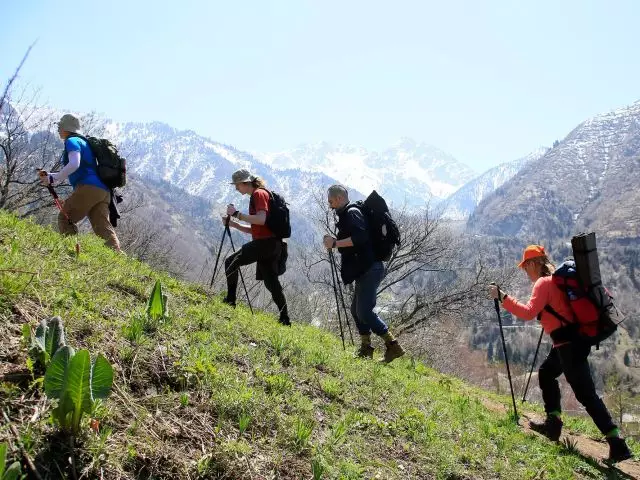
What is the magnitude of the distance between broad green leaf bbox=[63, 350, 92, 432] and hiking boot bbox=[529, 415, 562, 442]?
627 cm

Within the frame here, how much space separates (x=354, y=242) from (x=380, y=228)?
59 cm

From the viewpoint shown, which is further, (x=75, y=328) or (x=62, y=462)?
(x=75, y=328)

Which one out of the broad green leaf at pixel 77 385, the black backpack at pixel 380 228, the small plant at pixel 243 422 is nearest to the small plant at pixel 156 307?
the small plant at pixel 243 422

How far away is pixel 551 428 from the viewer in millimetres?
6488

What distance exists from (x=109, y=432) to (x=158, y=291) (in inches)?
75.0

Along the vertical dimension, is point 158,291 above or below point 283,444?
above

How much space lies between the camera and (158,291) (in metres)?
4.40

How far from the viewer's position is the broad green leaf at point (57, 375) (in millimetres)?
2398

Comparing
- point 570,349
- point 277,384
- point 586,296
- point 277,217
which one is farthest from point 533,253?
point 277,384

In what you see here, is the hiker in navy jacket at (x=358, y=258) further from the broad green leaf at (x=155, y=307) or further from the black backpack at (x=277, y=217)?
the broad green leaf at (x=155, y=307)

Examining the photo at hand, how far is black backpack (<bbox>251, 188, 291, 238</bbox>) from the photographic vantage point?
783 cm

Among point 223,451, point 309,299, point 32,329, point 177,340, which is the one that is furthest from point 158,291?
point 309,299

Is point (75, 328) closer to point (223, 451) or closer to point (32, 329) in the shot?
point (32, 329)

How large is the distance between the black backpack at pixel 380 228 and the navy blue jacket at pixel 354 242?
12 centimetres
